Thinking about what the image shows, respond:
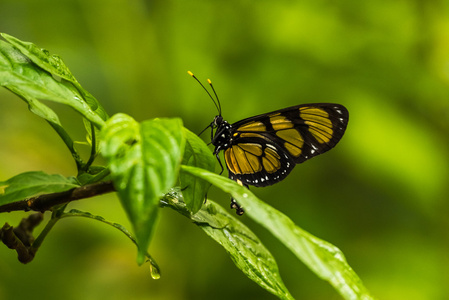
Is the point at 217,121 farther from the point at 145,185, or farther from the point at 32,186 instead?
the point at 145,185

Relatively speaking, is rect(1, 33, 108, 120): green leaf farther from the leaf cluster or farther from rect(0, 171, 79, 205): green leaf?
rect(0, 171, 79, 205): green leaf

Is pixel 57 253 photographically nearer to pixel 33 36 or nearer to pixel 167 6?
pixel 33 36

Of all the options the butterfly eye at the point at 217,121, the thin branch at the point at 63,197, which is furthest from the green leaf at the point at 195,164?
the butterfly eye at the point at 217,121

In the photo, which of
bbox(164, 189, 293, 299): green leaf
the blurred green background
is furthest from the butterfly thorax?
the blurred green background

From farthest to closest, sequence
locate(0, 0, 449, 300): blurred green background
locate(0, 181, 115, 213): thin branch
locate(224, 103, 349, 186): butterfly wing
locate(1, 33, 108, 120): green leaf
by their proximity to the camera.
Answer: locate(0, 0, 449, 300): blurred green background < locate(224, 103, 349, 186): butterfly wing < locate(1, 33, 108, 120): green leaf < locate(0, 181, 115, 213): thin branch

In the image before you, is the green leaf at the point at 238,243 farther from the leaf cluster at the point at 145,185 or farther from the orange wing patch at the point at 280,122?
the orange wing patch at the point at 280,122

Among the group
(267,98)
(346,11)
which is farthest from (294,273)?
(346,11)
